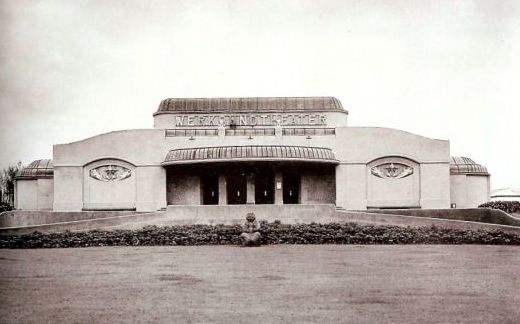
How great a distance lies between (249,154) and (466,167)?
15217 mm

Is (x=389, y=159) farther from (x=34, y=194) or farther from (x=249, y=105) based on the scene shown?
(x=34, y=194)

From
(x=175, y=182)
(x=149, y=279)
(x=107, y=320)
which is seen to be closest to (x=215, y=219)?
(x=175, y=182)

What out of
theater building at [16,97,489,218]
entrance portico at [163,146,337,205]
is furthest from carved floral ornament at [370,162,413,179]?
entrance portico at [163,146,337,205]

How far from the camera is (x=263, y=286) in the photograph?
576 inches

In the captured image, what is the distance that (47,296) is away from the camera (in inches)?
533

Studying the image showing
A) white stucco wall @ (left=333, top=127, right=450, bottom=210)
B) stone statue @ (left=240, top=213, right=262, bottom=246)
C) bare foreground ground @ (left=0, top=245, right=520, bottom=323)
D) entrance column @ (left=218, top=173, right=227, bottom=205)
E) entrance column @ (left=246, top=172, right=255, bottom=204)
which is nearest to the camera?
bare foreground ground @ (left=0, top=245, right=520, bottom=323)

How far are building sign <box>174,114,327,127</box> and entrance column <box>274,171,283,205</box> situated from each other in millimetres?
4714

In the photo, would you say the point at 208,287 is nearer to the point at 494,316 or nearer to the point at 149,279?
the point at 149,279

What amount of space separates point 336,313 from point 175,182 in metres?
28.6

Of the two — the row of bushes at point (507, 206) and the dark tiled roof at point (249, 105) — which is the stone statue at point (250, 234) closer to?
the dark tiled roof at point (249, 105)

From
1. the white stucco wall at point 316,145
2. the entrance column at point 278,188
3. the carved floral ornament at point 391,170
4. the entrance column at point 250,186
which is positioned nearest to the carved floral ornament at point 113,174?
the white stucco wall at point 316,145

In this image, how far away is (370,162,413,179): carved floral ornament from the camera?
38.7m

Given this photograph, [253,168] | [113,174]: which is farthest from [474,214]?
[113,174]

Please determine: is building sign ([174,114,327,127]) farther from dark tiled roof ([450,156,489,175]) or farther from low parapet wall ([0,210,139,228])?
low parapet wall ([0,210,139,228])
